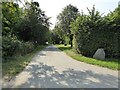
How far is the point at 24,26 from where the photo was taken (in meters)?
36.6

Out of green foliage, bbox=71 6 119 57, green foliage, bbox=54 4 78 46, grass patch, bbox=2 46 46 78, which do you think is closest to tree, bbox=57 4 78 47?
green foliage, bbox=54 4 78 46

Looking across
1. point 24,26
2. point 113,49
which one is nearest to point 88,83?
point 113,49

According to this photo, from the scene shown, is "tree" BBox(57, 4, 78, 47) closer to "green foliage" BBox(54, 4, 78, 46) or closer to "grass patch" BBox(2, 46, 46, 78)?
"green foliage" BBox(54, 4, 78, 46)

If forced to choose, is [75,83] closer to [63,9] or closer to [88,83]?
[88,83]

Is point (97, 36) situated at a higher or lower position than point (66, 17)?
lower

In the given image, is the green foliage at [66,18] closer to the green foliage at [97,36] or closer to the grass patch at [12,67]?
the green foliage at [97,36]

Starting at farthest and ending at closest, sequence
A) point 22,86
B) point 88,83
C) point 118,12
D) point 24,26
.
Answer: point 24,26 < point 118,12 < point 88,83 < point 22,86

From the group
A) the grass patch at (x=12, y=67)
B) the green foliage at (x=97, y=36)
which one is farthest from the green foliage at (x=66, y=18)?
the grass patch at (x=12, y=67)

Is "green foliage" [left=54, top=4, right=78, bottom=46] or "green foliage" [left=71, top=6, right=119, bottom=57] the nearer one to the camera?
"green foliage" [left=71, top=6, right=119, bottom=57]

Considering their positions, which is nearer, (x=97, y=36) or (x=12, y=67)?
(x=12, y=67)

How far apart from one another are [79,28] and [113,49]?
408 centimetres

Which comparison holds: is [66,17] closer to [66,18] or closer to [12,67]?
[66,18]

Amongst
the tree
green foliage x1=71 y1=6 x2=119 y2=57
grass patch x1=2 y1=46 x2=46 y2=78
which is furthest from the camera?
the tree

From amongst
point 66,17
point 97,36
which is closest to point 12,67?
point 97,36
